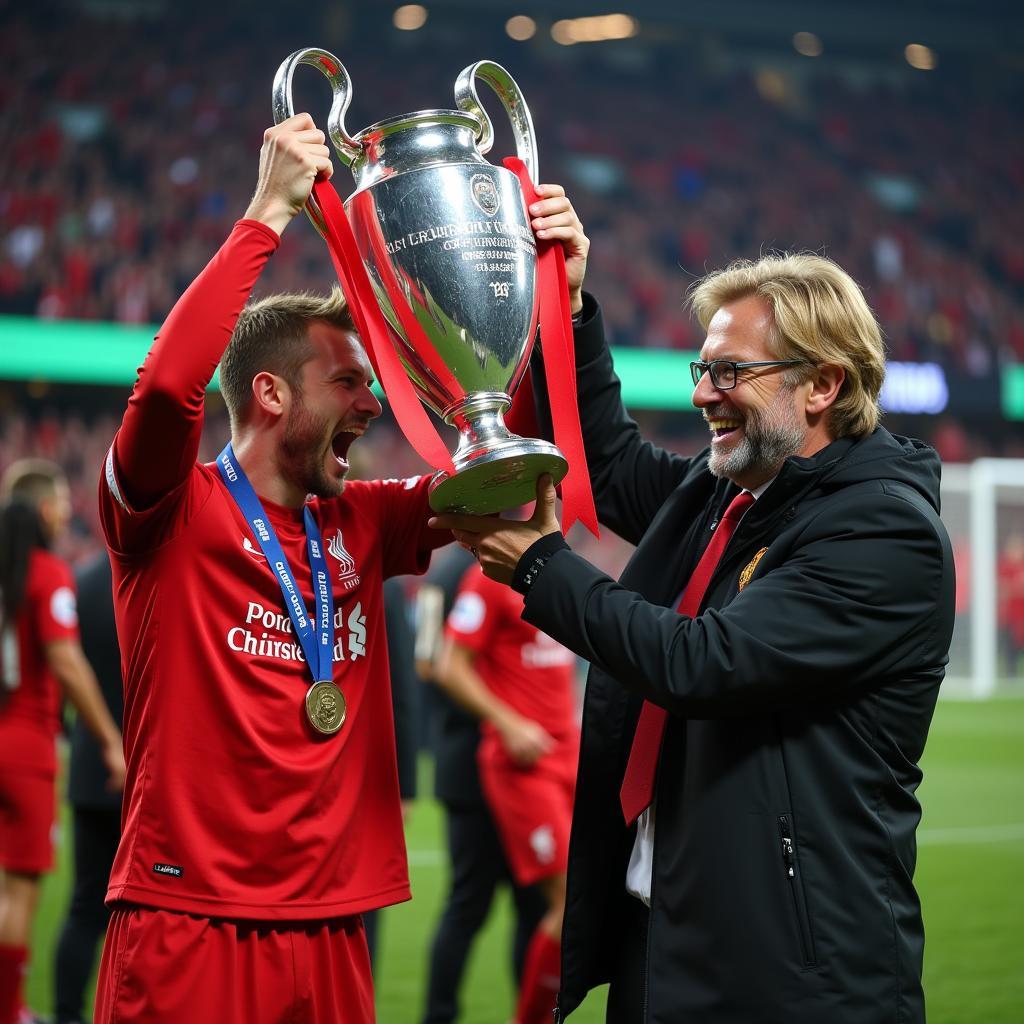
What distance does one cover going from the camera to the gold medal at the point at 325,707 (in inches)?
85.7

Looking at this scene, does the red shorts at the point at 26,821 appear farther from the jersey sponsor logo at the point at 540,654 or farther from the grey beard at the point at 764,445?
the grey beard at the point at 764,445

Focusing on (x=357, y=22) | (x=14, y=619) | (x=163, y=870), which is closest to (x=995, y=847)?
(x=14, y=619)

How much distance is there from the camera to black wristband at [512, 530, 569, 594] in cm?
214

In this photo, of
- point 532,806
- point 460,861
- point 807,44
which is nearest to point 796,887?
point 532,806

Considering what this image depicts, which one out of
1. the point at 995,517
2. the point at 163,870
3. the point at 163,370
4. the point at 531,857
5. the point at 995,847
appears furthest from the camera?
the point at 995,517

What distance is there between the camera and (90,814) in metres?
4.52

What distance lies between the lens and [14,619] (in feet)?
15.3

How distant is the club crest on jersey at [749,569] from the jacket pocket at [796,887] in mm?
385

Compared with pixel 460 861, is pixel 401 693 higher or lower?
higher

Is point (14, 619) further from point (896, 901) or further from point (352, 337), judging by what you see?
point (896, 901)

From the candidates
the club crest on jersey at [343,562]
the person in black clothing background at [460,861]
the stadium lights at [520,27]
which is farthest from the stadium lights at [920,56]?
the club crest on jersey at [343,562]

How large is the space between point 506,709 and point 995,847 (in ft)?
15.0

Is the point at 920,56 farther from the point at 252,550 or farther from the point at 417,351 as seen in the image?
the point at 252,550

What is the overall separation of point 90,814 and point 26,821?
21 cm
